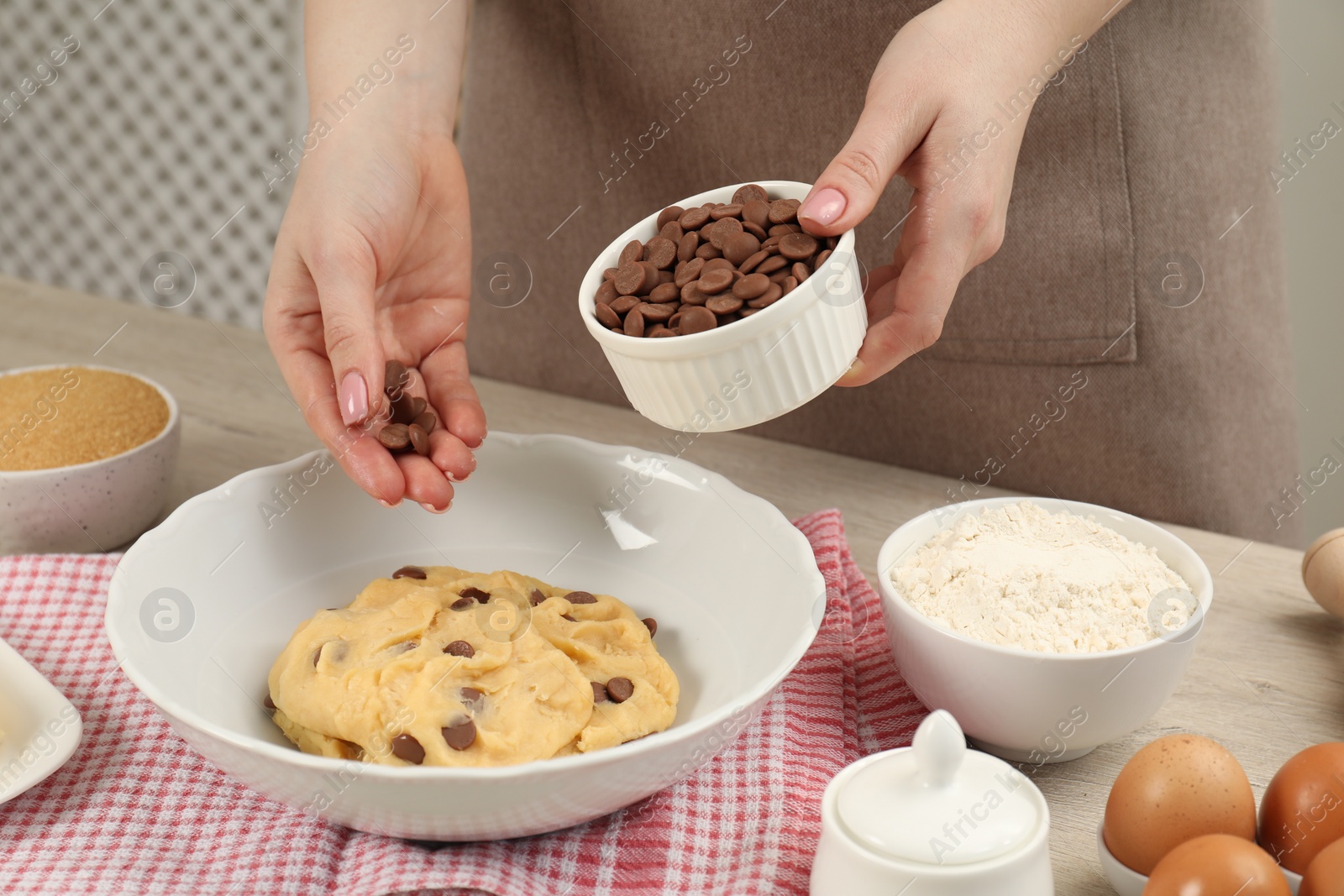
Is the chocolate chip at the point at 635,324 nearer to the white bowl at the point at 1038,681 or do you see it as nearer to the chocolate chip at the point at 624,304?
the chocolate chip at the point at 624,304

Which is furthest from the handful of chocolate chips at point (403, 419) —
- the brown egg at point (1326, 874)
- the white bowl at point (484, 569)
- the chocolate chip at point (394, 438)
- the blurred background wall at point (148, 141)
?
the blurred background wall at point (148, 141)

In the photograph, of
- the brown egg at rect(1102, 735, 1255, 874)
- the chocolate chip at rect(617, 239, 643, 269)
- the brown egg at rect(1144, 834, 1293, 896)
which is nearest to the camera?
the brown egg at rect(1144, 834, 1293, 896)

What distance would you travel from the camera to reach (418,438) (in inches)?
47.1

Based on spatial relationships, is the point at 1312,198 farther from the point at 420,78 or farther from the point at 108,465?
the point at 108,465

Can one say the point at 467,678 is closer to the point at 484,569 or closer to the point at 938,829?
the point at 484,569

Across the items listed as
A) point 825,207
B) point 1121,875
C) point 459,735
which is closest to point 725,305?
point 825,207

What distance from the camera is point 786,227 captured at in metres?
1.06

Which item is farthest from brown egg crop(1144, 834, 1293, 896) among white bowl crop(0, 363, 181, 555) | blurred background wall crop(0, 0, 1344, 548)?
blurred background wall crop(0, 0, 1344, 548)

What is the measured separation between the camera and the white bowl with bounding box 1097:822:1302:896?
0.82 m

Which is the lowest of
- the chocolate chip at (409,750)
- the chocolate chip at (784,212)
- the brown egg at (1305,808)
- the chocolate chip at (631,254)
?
the brown egg at (1305,808)

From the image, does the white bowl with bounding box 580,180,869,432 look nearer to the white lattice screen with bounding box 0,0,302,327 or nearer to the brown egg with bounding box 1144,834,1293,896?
the brown egg with bounding box 1144,834,1293,896

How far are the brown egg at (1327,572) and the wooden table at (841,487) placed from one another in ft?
0.16

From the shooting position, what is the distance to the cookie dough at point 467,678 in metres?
0.93

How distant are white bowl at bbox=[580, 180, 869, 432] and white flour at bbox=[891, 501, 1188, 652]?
0.21 meters
